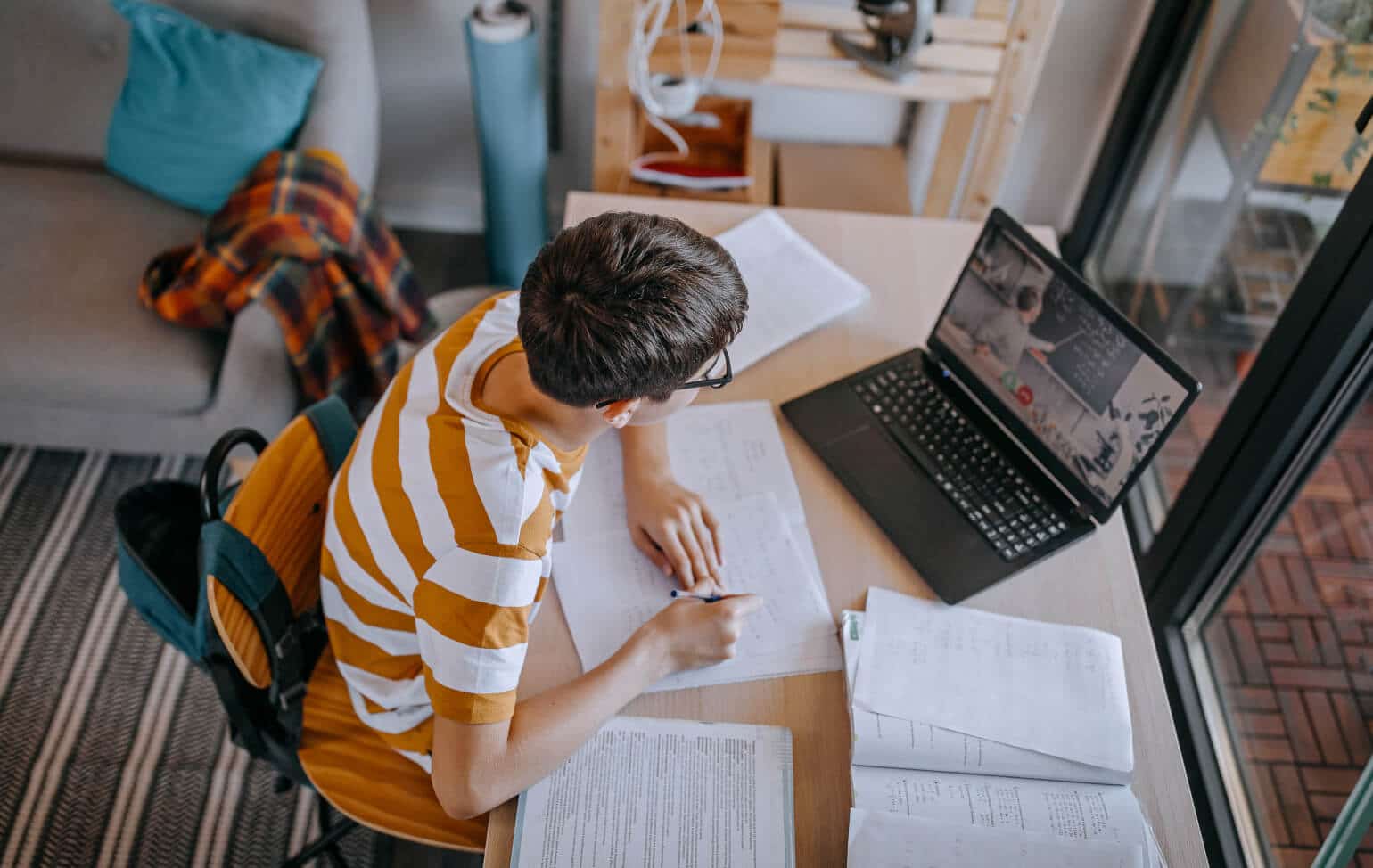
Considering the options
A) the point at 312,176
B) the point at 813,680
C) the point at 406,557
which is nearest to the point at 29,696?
the point at 312,176

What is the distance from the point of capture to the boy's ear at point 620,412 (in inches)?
38.7

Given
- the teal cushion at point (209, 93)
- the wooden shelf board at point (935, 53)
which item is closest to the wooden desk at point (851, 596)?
the wooden shelf board at point (935, 53)

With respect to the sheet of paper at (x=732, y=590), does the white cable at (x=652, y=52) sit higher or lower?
higher

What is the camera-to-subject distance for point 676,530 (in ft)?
3.78

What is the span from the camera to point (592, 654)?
108 cm

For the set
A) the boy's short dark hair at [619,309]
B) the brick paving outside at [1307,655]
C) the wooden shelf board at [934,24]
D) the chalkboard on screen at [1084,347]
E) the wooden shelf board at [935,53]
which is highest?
the boy's short dark hair at [619,309]

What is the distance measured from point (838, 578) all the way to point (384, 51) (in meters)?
1.79

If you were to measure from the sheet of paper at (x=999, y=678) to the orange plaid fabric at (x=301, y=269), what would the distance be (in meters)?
1.19

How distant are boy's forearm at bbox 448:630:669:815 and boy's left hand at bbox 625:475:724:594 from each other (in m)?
0.11

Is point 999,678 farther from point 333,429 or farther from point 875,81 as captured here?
point 875,81

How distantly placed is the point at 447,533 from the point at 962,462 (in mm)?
651

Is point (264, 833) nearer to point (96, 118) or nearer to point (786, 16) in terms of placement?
point (96, 118)

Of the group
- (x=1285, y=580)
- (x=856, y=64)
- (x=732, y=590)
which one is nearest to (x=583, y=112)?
(x=856, y=64)

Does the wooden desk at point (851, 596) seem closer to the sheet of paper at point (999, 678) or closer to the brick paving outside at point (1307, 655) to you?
the sheet of paper at point (999, 678)
